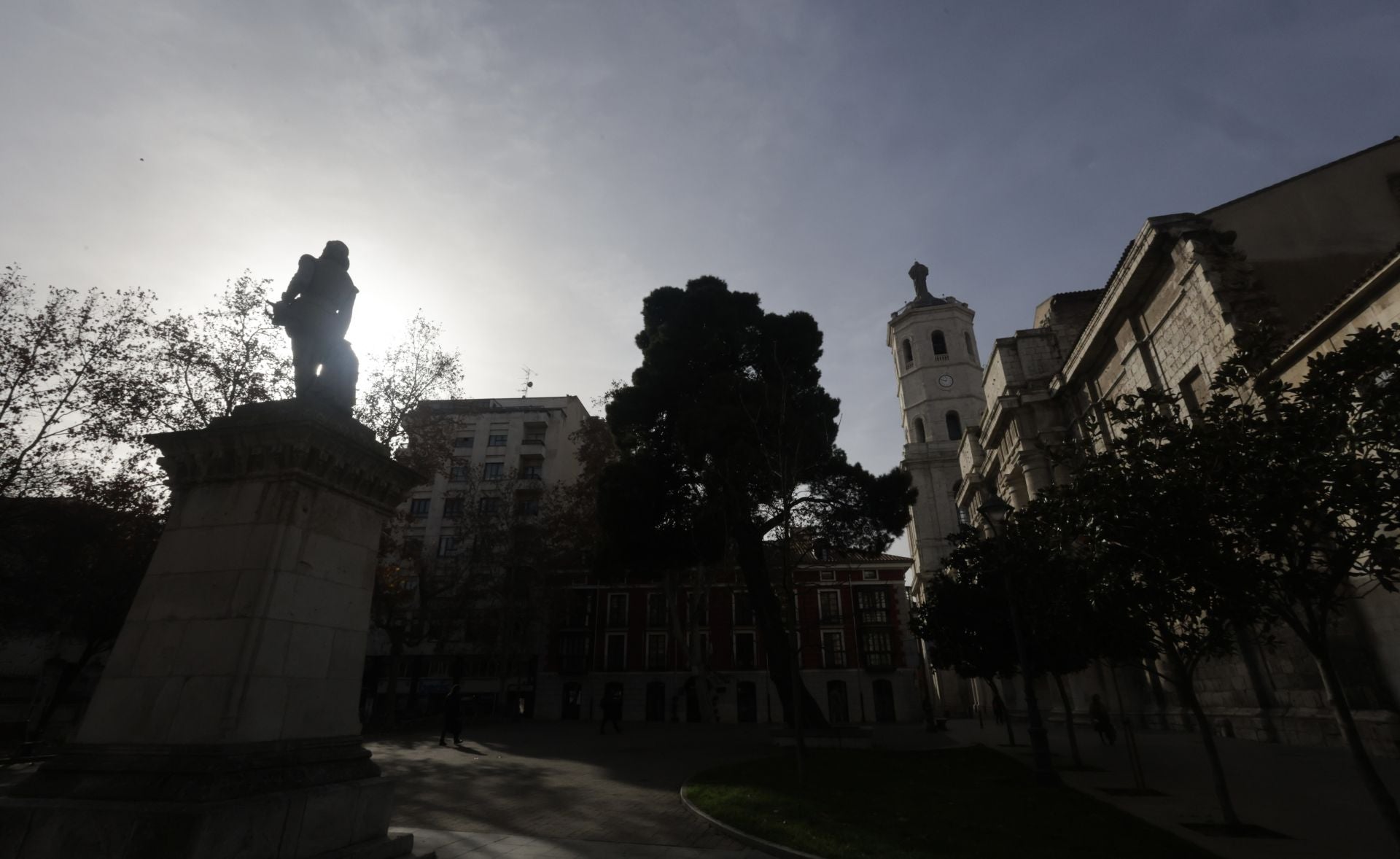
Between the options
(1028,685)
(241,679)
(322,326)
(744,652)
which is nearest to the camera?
(241,679)

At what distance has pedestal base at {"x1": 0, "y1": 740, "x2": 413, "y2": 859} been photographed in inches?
160

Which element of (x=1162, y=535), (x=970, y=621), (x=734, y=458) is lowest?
(x=1162, y=535)

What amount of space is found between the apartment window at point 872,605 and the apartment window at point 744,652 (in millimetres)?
7156

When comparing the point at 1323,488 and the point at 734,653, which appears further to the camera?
the point at 734,653

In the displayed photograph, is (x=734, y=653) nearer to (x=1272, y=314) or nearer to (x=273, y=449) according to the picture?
(x=1272, y=314)

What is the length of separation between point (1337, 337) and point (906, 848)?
13.5 m

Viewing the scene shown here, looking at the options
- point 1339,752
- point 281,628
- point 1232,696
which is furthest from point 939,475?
point 281,628

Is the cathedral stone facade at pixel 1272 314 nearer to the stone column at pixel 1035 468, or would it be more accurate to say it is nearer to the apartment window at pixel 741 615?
the stone column at pixel 1035 468

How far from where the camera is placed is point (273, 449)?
18.2 feet

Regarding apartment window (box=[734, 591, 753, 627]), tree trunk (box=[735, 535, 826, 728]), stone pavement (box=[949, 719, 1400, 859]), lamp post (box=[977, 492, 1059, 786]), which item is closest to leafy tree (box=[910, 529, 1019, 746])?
stone pavement (box=[949, 719, 1400, 859])

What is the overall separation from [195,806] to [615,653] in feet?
133

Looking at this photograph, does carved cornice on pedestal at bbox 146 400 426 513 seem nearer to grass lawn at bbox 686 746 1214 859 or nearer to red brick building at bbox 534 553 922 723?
grass lawn at bbox 686 746 1214 859

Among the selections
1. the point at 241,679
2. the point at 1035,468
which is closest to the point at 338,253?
the point at 241,679

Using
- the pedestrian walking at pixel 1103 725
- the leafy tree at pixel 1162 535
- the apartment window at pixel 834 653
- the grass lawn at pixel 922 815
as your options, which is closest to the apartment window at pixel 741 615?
the apartment window at pixel 834 653
